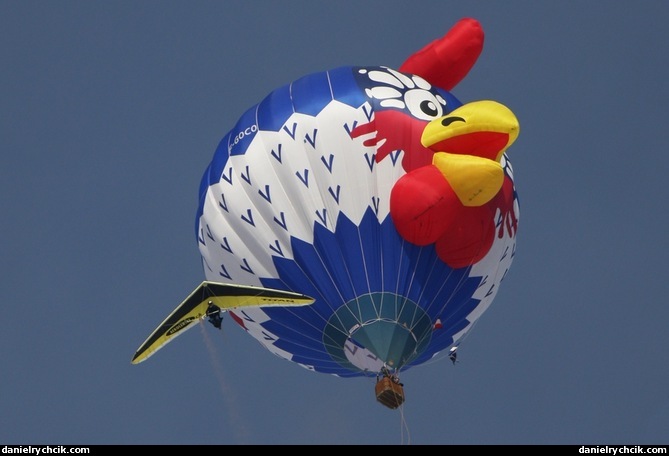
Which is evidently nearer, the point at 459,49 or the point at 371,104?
the point at 371,104

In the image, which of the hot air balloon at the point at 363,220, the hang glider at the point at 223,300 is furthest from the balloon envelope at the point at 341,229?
the hang glider at the point at 223,300

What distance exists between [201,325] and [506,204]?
6600 mm

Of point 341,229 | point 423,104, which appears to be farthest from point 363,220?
point 423,104

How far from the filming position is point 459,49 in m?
36.3

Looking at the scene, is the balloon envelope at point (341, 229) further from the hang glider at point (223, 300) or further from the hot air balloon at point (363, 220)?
the hang glider at point (223, 300)

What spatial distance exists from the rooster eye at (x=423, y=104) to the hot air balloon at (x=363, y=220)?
40 mm

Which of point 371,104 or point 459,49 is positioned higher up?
point 459,49

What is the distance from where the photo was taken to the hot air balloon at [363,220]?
32438mm

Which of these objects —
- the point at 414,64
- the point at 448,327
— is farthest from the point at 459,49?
the point at 448,327

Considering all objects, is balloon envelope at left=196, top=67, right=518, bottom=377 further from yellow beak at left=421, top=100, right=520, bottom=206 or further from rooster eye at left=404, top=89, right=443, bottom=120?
yellow beak at left=421, top=100, right=520, bottom=206

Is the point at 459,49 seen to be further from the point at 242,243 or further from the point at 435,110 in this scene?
the point at 242,243

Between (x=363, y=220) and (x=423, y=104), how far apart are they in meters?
2.94

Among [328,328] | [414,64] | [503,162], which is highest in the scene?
[414,64]

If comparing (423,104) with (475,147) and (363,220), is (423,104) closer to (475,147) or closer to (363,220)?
(475,147)
